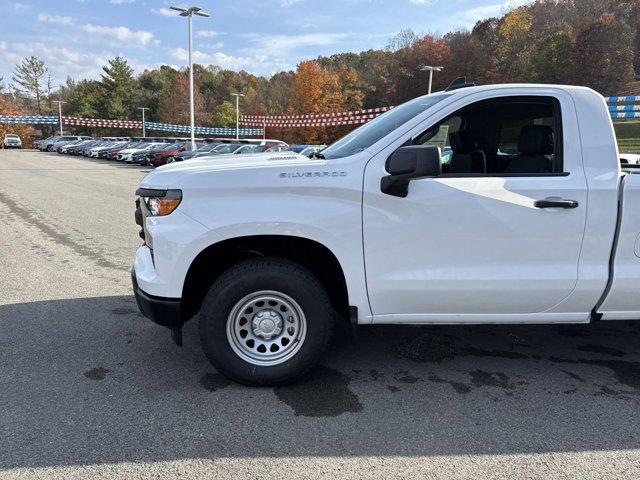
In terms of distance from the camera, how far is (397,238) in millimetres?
3221

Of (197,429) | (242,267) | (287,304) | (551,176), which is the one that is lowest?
(197,429)

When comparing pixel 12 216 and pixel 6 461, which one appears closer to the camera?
pixel 6 461

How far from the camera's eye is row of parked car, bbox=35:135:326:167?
2448 centimetres

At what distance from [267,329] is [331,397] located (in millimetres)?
615

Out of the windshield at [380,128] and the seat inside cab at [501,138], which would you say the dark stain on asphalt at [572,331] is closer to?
the seat inside cab at [501,138]

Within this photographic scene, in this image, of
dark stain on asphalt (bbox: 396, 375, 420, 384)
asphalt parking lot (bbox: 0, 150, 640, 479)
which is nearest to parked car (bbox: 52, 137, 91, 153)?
asphalt parking lot (bbox: 0, 150, 640, 479)

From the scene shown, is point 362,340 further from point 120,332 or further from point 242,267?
point 120,332

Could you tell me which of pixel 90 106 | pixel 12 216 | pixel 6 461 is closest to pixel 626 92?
pixel 12 216

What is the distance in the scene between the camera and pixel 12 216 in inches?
401

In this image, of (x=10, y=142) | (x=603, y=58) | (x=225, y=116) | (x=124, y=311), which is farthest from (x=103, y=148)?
(x=603, y=58)

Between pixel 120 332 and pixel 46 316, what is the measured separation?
0.89 m

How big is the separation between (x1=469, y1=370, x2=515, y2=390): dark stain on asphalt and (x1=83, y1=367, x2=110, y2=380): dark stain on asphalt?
103 inches

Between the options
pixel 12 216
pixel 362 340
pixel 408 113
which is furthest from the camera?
pixel 12 216

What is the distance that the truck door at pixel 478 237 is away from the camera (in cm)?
320
